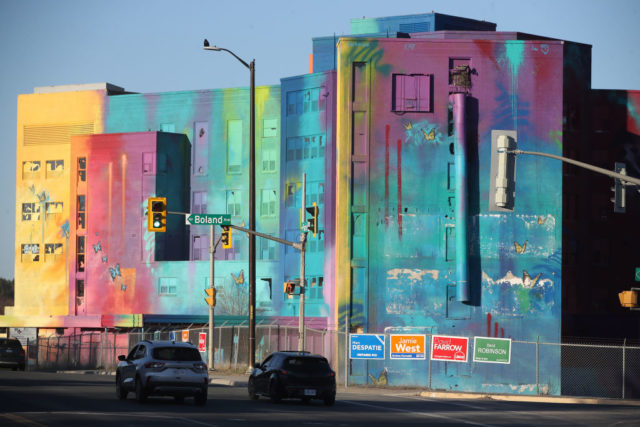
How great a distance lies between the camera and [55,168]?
359 feet

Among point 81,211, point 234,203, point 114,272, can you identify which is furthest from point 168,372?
point 81,211

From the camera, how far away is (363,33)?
97.6 m

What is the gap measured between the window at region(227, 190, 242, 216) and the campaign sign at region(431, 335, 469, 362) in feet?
191

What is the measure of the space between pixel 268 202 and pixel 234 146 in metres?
6.89

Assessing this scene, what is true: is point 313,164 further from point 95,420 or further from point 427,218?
point 95,420

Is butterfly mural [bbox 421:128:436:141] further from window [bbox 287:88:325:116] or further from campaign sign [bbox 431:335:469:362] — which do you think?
campaign sign [bbox 431:335:469:362]

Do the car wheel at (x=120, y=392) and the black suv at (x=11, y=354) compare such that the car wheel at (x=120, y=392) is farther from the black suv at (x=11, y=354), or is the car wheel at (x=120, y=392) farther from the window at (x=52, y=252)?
the window at (x=52, y=252)

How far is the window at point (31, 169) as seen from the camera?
11025 centimetres

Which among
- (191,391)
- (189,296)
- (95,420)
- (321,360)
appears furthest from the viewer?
(189,296)

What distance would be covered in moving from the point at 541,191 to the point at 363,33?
34.1m

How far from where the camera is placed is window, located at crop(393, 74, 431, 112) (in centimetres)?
6788

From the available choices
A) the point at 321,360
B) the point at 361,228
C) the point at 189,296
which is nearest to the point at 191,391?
the point at 321,360

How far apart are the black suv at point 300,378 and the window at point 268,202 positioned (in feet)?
216

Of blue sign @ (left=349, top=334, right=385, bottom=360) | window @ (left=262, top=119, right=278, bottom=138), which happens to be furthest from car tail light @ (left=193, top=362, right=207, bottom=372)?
window @ (left=262, top=119, right=278, bottom=138)
